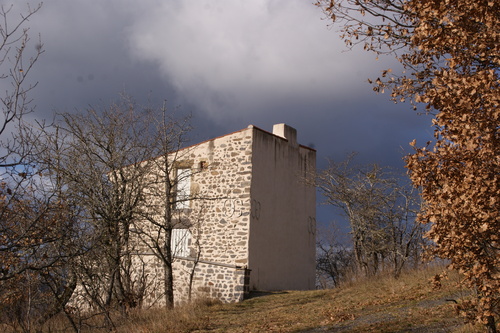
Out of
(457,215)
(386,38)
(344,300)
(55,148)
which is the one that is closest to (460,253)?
(457,215)

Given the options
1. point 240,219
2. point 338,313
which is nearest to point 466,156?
point 338,313

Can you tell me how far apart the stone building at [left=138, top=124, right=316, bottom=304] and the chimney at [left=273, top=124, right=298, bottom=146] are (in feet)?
0.13

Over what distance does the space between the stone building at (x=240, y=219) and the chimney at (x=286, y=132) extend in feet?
0.13

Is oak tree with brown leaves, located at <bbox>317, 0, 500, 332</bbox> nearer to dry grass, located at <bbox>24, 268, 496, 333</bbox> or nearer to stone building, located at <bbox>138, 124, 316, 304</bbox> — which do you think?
dry grass, located at <bbox>24, 268, 496, 333</bbox>

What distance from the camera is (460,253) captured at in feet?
18.5

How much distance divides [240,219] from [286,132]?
4366 mm

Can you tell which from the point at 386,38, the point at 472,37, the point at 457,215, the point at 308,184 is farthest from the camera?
the point at 308,184

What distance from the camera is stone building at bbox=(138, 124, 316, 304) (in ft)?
55.7

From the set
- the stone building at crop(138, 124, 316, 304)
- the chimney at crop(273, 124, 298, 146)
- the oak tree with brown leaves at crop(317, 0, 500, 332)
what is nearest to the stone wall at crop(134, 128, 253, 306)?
the stone building at crop(138, 124, 316, 304)

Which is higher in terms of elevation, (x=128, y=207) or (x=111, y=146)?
(x=111, y=146)

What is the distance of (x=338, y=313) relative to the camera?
1077cm

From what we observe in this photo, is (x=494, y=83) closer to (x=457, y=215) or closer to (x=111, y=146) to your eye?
(x=457, y=215)

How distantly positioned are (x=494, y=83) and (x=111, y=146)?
10.3 m

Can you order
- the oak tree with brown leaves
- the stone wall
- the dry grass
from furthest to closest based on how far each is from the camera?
the stone wall < the dry grass < the oak tree with brown leaves
